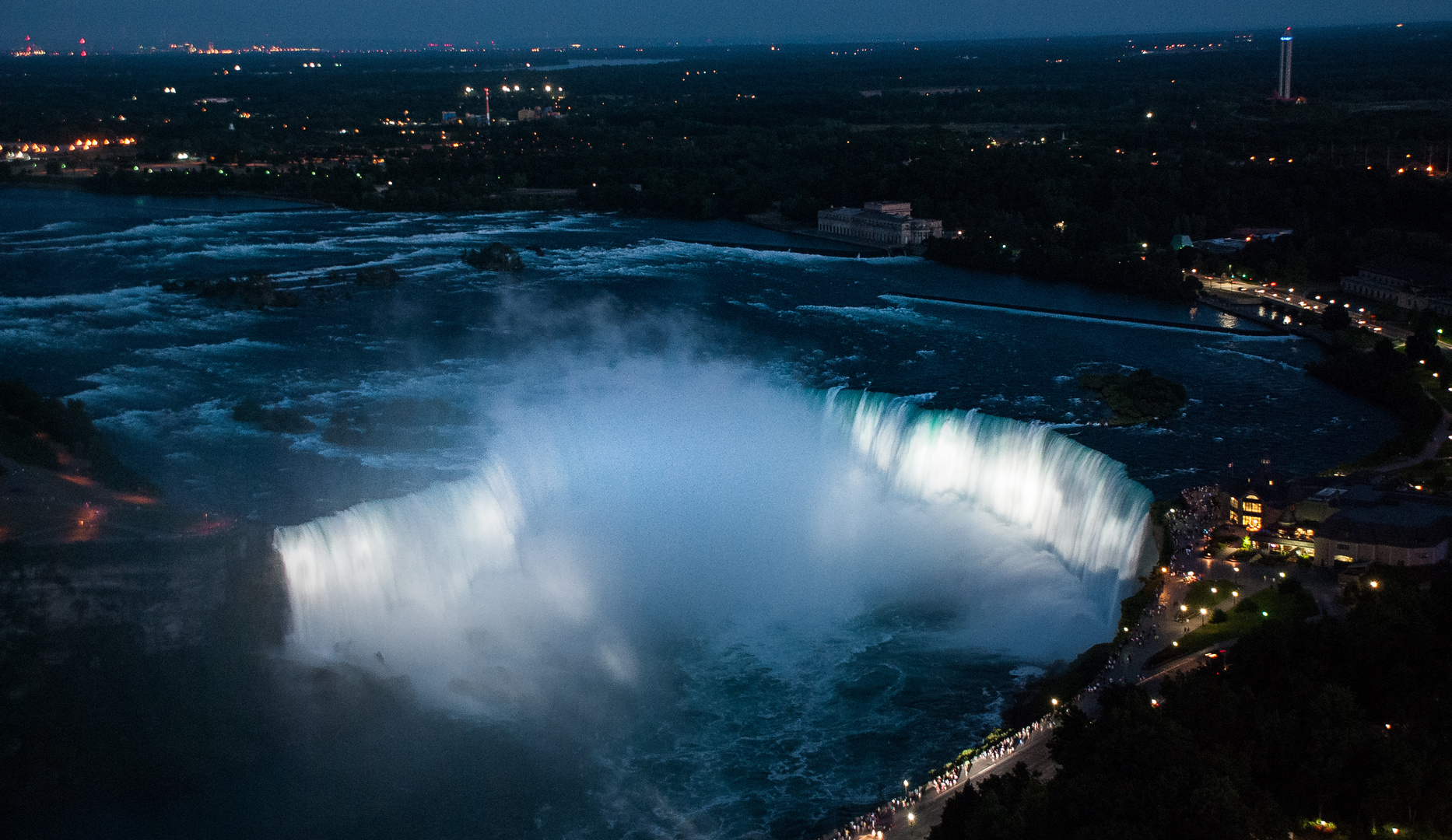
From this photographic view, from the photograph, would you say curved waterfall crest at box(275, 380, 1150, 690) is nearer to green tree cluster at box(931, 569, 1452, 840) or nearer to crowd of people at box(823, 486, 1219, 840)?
crowd of people at box(823, 486, 1219, 840)

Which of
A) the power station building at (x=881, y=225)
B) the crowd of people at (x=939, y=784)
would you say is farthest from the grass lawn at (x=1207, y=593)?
the power station building at (x=881, y=225)

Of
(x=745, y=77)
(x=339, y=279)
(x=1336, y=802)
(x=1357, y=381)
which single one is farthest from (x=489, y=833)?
(x=745, y=77)

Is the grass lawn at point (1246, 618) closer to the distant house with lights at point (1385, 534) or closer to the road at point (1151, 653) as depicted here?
the road at point (1151, 653)

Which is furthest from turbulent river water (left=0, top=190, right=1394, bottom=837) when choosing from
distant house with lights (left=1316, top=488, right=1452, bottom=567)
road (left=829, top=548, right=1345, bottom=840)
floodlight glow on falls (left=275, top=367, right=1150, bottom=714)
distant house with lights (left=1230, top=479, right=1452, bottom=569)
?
distant house with lights (left=1316, top=488, right=1452, bottom=567)

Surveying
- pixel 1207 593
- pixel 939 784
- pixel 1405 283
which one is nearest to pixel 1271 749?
pixel 939 784

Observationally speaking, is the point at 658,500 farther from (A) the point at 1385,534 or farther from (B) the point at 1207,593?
(A) the point at 1385,534
